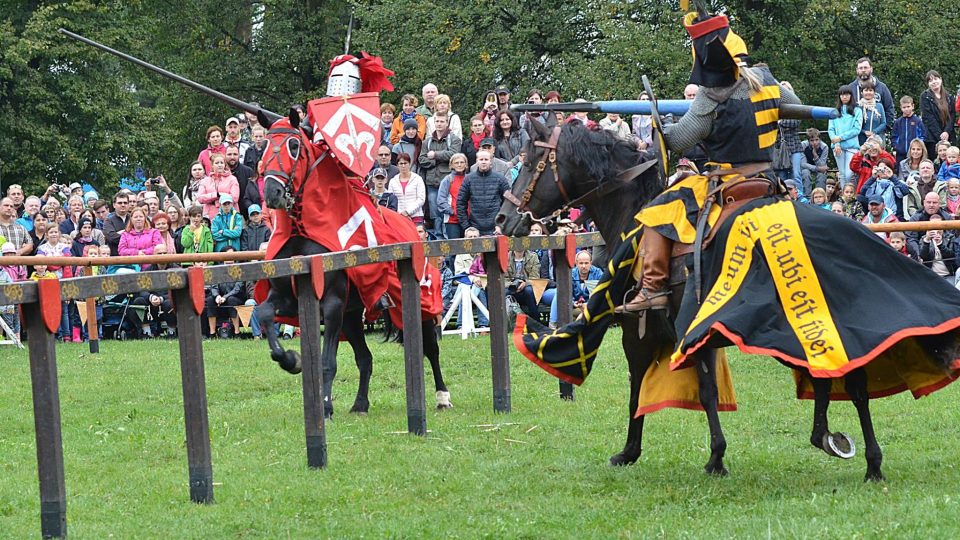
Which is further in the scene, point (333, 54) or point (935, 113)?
point (333, 54)

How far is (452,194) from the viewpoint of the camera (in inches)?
682

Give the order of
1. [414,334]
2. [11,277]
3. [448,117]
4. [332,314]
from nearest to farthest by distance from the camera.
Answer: [414,334] → [332,314] → [448,117] → [11,277]

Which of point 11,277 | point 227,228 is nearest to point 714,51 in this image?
point 227,228

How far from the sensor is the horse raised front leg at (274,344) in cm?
956

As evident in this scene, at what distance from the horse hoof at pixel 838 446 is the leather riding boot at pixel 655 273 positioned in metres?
1.22

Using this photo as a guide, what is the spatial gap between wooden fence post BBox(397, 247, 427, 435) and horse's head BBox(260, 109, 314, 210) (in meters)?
1.12

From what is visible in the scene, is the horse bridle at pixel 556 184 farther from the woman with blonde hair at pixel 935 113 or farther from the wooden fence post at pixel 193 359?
the woman with blonde hair at pixel 935 113

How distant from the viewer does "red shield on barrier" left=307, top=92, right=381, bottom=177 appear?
11.1 metres

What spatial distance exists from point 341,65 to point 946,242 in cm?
743

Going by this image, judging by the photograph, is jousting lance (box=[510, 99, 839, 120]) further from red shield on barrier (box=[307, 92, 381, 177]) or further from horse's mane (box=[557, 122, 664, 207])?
red shield on barrier (box=[307, 92, 381, 177])

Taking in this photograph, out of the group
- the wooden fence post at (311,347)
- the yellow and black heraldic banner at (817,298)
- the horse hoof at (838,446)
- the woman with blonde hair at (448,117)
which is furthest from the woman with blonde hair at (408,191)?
the horse hoof at (838,446)

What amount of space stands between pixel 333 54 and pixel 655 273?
27622 mm

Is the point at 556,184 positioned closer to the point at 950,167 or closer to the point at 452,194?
the point at 452,194

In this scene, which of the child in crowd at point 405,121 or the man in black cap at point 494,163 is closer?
the man in black cap at point 494,163
